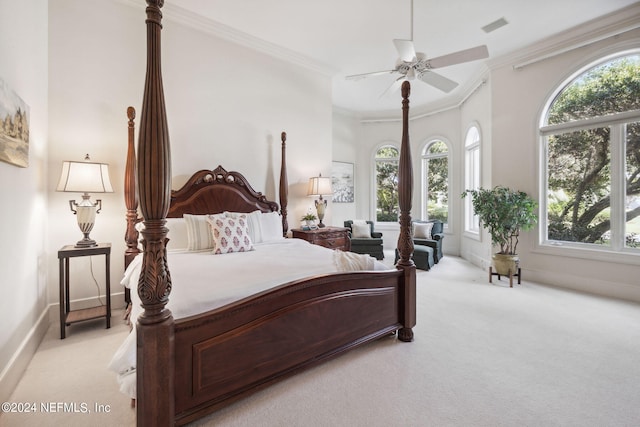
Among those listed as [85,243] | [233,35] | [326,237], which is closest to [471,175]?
[326,237]

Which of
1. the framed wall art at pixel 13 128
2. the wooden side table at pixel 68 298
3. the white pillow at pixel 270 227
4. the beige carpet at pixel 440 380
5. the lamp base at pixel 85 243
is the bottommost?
the beige carpet at pixel 440 380

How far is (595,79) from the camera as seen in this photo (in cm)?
392

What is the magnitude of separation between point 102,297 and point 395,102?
6.15 meters

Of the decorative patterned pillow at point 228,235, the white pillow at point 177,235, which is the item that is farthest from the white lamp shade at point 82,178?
the decorative patterned pillow at point 228,235

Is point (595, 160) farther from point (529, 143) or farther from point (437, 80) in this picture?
point (437, 80)

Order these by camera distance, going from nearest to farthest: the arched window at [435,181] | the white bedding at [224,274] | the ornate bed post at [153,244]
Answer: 1. the ornate bed post at [153,244]
2. the white bedding at [224,274]
3. the arched window at [435,181]

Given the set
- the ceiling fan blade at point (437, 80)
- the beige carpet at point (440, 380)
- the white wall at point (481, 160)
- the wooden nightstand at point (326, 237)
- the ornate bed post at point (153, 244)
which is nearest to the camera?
the ornate bed post at point (153, 244)

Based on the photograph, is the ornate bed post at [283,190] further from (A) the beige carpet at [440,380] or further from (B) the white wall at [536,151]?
(B) the white wall at [536,151]

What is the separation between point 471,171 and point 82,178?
6.34 metres

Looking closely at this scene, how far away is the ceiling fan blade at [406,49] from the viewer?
2.77 metres

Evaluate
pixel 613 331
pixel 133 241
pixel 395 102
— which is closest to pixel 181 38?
pixel 133 241

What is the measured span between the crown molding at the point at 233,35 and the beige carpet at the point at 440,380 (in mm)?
3491

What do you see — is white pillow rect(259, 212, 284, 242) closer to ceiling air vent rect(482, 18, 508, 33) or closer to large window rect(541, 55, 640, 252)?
ceiling air vent rect(482, 18, 508, 33)

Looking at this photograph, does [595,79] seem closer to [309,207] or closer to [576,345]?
[576,345]
